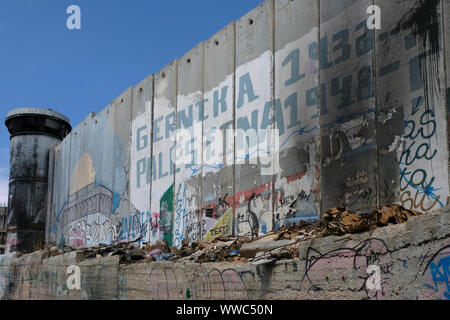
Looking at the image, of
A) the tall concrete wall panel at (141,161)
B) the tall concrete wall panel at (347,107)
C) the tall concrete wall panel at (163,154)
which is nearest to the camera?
the tall concrete wall panel at (347,107)

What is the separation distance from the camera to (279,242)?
745 centimetres

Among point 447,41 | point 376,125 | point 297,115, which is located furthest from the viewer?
point 297,115

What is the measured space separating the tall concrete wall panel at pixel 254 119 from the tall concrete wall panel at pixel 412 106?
2801mm

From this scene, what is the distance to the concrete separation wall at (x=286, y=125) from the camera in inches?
282

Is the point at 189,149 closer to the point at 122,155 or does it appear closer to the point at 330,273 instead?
the point at 122,155

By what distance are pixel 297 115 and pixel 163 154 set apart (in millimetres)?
5254

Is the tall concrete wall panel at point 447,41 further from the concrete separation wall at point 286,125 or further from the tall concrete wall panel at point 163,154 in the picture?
the tall concrete wall panel at point 163,154

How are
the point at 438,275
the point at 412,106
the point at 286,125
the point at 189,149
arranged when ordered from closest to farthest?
1. the point at 438,275
2. the point at 412,106
3. the point at 286,125
4. the point at 189,149

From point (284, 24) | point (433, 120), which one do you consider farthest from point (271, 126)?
point (433, 120)

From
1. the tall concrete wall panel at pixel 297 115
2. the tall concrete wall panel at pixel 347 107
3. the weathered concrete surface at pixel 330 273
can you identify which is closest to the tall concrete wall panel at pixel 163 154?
the weathered concrete surface at pixel 330 273

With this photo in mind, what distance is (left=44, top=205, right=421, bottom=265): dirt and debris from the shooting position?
5.75 meters

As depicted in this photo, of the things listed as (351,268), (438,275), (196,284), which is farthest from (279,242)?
(438,275)

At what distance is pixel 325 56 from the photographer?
887 cm
